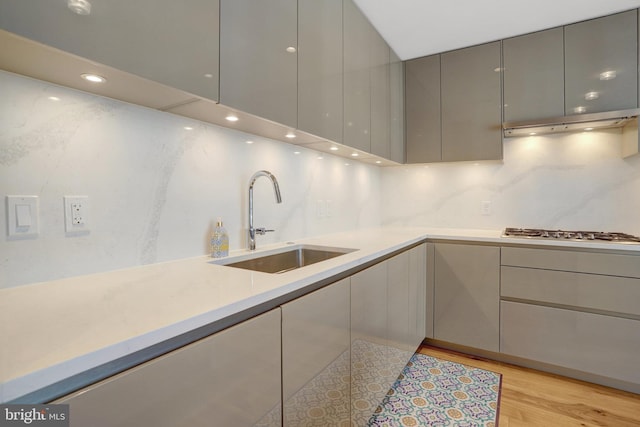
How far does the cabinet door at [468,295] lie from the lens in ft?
7.06

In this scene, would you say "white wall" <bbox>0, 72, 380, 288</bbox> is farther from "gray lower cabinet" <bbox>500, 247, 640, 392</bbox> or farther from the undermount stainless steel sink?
"gray lower cabinet" <bbox>500, 247, 640, 392</bbox>

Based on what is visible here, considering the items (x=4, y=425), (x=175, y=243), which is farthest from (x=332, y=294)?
(x=4, y=425)

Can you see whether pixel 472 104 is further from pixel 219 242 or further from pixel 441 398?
pixel 219 242

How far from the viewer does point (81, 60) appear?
72cm

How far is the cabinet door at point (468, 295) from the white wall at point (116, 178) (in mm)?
1411

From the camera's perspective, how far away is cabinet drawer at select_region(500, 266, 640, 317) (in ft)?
5.84

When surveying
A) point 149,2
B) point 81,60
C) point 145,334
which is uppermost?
point 149,2

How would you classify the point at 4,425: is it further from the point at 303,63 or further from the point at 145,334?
the point at 303,63

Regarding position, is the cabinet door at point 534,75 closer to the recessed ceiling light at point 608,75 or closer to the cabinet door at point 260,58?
the recessed ceiling light at point 608,75

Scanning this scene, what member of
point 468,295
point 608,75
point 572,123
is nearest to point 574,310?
point 468,295

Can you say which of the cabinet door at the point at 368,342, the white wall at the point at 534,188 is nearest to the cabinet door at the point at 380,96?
the white wall at the point at 534,188

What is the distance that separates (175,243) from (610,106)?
2787 mm

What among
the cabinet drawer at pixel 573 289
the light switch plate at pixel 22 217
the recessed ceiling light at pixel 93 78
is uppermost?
the recessed ceiling light at pixel 93 78

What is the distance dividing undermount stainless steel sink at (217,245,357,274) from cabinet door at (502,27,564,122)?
1.81 m
